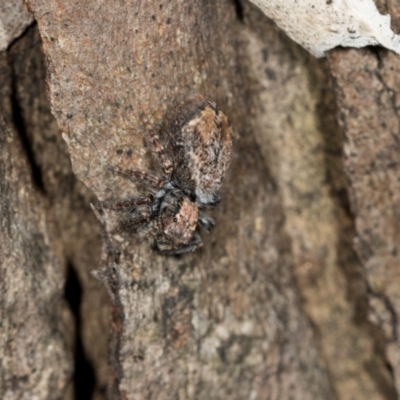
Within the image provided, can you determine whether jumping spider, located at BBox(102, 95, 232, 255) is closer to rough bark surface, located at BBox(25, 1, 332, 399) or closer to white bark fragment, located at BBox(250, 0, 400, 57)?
rough bark surface, located at BBox(25, 1, 332, 399)

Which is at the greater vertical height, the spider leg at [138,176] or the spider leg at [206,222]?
the spider leg at [138,176]

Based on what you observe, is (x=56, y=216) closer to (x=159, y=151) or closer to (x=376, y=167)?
(x=159, y=151)

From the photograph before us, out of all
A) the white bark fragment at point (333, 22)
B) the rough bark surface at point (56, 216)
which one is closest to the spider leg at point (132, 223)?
the rough bark surface at point (56, 216)

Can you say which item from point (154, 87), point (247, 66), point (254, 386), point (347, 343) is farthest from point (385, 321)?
point (154, 87)

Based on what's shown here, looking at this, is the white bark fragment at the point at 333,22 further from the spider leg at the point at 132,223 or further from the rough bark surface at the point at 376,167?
the spider leg at the point at 132,223

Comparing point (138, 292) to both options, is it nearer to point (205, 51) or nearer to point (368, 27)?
point (205, 51)

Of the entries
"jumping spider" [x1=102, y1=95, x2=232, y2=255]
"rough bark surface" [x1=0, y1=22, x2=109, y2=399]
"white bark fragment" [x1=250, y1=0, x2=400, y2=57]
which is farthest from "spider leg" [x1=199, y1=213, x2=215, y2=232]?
"white bark fragment" [x1=250, y1=0, x2=400, y2=57]

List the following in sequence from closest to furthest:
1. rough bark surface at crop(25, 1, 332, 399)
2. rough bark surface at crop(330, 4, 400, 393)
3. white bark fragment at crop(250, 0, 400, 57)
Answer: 1. rough bark surface at crop(25, 1, 332, 399)
2. white bark fragment at crop(250, 0, 400, 57)
3. rough bark surface at crop(330, 4, 400, 393)
